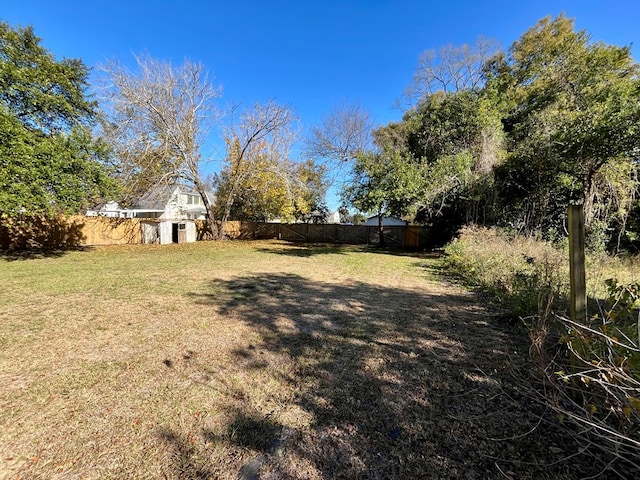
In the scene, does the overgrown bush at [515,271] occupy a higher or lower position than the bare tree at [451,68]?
lower

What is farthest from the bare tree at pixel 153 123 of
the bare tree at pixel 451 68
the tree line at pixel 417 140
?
the bare tree at pixel 451 68

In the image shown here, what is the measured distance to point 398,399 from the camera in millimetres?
2076

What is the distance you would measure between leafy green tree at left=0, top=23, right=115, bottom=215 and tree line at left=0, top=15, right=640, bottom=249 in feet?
0.11

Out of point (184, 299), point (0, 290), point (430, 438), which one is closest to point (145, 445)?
point (430, 438)

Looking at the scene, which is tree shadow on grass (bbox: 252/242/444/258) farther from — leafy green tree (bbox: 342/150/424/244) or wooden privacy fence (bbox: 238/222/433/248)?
leafy green tree (bbox: 342/150/424/244)

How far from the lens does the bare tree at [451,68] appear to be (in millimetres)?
15148

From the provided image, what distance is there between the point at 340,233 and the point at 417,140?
801cm

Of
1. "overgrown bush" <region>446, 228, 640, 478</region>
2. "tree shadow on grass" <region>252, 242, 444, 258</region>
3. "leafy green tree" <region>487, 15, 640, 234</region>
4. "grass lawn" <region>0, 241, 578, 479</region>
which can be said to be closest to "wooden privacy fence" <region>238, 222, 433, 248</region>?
"tree shadow on grass" <region>252, 242, 444, 258</region>

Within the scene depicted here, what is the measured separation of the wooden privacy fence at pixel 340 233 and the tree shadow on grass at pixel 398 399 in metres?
11.3

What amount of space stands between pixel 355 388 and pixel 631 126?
9.36 meters

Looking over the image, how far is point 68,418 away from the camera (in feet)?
6.08

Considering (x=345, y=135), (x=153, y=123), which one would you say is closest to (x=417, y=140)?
(x=345, y=135)

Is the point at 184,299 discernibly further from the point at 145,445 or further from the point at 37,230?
the point at 37,230

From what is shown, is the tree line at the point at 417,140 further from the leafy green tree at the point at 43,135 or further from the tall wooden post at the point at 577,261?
the tall wooden post at the point at 577,261
